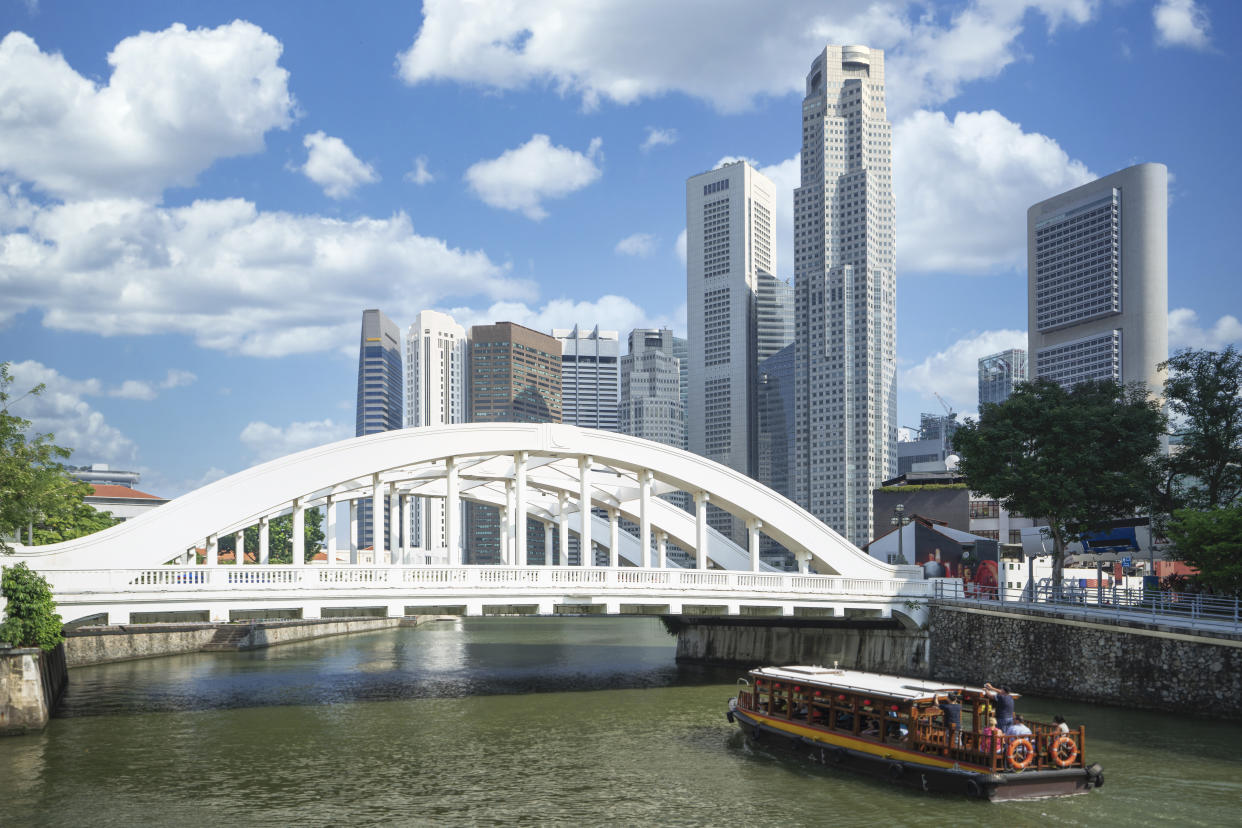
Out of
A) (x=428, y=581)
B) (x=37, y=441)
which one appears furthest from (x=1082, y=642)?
(x=37, y=441)

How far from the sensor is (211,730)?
30.1m

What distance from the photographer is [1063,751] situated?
22984mm

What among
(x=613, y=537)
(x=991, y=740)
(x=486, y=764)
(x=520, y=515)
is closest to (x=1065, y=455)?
(x=613, y=537)

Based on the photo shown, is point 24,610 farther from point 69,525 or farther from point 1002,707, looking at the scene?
point 1002,707

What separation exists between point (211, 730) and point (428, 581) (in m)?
7.19

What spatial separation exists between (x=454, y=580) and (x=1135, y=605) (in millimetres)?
21924

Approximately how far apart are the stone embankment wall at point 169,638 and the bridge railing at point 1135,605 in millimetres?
23187

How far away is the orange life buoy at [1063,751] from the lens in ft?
75.2

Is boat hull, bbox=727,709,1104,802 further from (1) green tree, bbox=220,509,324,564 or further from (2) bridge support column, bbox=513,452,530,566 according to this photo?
(1) green tree, bbox=220,509,324,564

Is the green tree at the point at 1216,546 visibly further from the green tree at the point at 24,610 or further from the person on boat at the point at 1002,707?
the green tree at the point at 24,610

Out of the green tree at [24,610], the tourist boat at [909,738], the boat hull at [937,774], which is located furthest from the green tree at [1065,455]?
the green tree at [24,610]

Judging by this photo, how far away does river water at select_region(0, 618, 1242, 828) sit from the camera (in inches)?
847

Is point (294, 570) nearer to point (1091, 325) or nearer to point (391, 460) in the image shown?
point (391, 460)

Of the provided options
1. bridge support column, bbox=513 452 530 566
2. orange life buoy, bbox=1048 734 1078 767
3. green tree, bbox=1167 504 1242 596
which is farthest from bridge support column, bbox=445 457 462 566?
green tree, bbox=1167 504 1242 596
